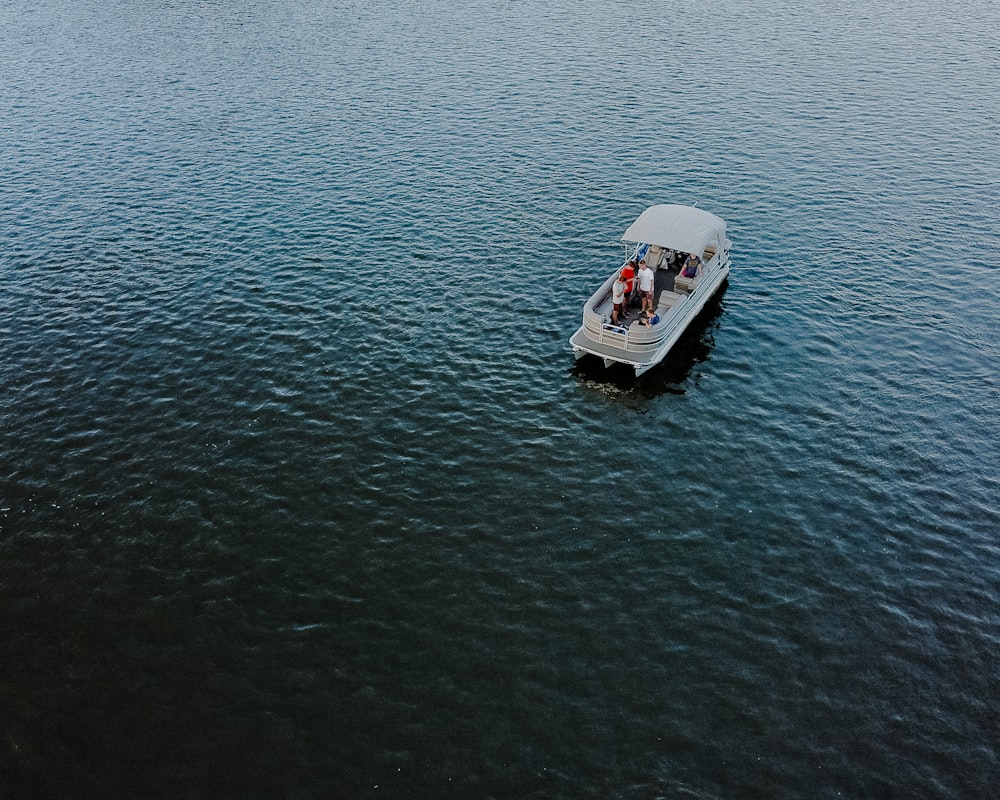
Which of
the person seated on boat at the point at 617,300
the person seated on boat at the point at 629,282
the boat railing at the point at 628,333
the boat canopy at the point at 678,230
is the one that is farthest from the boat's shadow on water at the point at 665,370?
the boat canopy at the point at 678,230

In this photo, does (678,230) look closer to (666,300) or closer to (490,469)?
(666,300)

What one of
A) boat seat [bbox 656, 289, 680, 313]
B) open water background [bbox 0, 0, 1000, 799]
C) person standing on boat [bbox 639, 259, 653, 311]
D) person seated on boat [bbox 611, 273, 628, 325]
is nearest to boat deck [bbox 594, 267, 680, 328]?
boat seat [bbox 656, 289, 680, 313]

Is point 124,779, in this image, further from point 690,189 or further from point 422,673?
point 690,189

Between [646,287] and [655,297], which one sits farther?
[655,297]

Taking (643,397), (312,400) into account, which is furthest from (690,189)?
(312,400)

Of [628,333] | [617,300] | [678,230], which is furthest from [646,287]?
[678,230]

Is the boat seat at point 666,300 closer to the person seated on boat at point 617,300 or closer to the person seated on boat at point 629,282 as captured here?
the person seated on boat at point 629,282

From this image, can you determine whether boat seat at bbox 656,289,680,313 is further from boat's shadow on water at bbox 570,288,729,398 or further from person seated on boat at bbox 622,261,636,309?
boat's shadow on water at bbox 570,288,729,398
